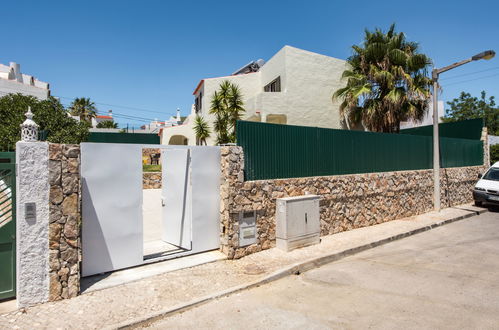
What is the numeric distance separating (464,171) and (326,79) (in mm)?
9494

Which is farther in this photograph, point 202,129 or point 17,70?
point 17,70

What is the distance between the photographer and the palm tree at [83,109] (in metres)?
43.5

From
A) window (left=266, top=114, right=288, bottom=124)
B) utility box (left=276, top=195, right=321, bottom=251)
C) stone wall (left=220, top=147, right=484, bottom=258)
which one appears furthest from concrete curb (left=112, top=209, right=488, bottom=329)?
window (left=266, top=114, right=288, bottom=124)

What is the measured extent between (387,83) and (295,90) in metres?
5.27

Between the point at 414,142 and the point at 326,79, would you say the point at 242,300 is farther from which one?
the point at 326,79

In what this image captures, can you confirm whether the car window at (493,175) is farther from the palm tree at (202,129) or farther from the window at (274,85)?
the palm tree at (202,129)

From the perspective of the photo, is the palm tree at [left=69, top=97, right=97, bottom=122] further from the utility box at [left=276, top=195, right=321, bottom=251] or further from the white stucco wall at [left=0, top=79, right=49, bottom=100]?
the utility box at [left=276, top=195, right=321, bottom=251]

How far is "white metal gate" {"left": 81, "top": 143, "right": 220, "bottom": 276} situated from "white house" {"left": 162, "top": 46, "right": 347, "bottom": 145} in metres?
11.9

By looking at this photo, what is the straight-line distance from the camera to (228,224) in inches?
276

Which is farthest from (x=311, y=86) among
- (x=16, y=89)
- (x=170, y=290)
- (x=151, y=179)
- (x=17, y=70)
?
(x=17, y=70)

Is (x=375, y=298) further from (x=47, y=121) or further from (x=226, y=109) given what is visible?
(x=226, y=109)

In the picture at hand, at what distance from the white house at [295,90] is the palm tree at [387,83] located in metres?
2.95

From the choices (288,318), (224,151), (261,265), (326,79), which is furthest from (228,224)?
(326,79)

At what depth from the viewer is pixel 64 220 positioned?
500 cm
